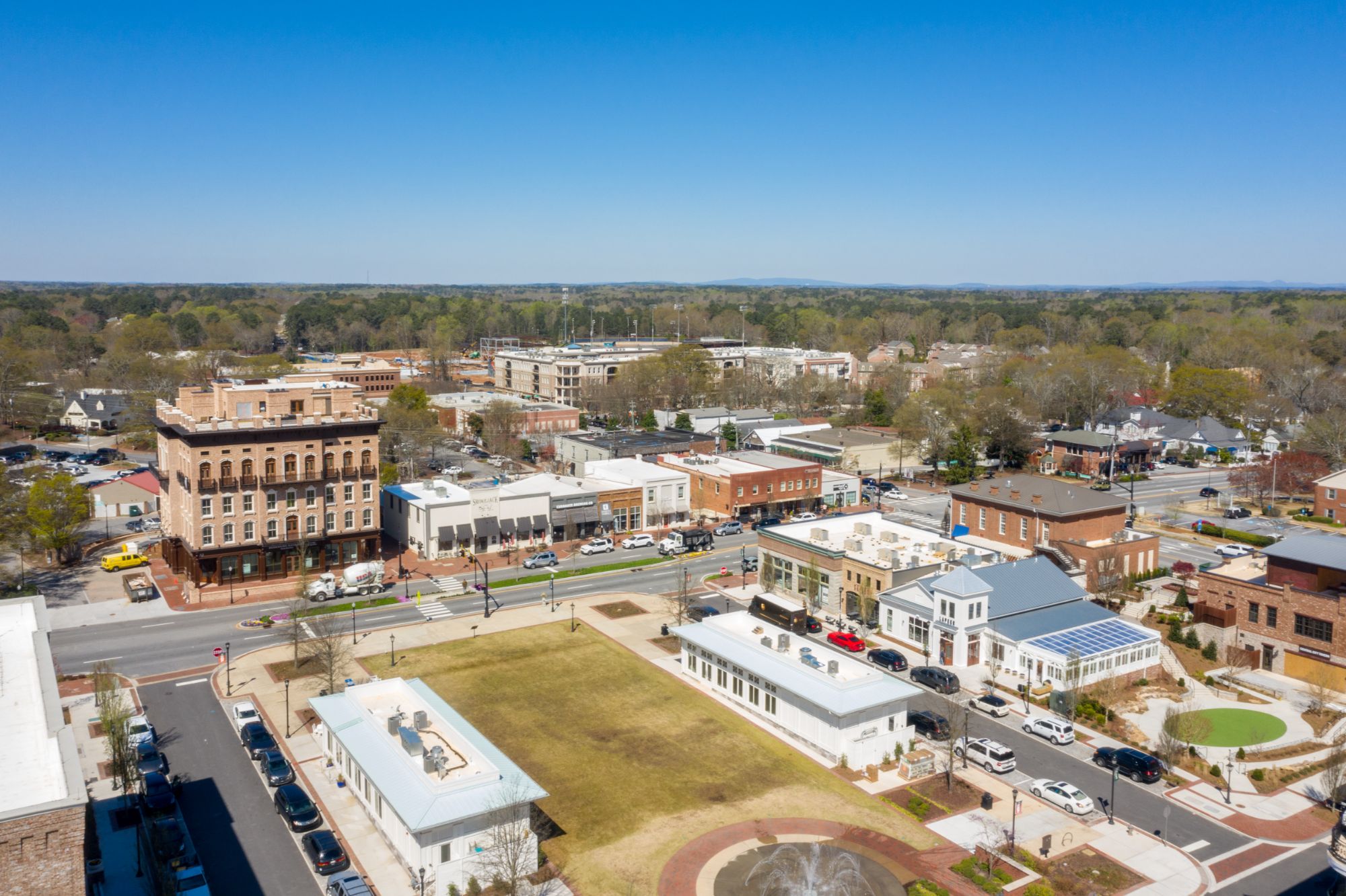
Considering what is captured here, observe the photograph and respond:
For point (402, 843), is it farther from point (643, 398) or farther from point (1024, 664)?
point (643, 398)

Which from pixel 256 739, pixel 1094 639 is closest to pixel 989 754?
pixel 1094 639

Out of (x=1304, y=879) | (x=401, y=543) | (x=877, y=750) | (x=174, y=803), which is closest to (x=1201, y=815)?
(x=1304, y=879)

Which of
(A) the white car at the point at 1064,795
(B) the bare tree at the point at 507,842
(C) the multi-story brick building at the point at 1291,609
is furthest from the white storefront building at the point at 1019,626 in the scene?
(B) the bare tree at the point at 507,842

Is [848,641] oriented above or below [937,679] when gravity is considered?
below

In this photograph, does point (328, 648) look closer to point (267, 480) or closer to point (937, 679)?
point (267, 480)

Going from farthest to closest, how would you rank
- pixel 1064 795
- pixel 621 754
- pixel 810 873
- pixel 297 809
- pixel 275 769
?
pixel 621 754, pixel 275 769, pixel 1064 795, pixel 297 809, pixel 810 873

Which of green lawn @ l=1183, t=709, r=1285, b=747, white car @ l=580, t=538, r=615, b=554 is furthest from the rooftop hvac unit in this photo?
white car @ l=580, t=538, r=615, b=554

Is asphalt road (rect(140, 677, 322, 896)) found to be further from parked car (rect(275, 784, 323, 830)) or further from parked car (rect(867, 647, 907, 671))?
parked car (rect(867, 647, 907, 671))
